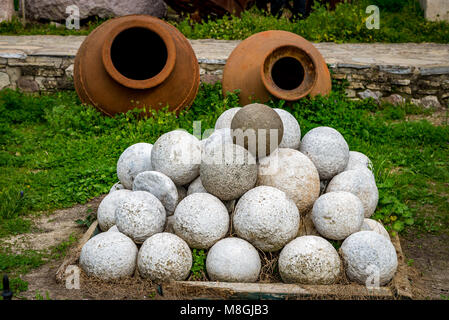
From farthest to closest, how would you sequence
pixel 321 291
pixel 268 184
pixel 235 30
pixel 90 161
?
pixel 235 30 < pixel 90 161 < pixel 268 184 < pixel 321 291

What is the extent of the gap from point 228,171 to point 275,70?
131 inches

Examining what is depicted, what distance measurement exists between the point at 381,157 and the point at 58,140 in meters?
3.80

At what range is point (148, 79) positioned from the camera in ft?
20.9

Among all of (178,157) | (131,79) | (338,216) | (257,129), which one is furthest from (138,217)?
(131,79)

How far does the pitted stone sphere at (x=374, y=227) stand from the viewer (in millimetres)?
4092

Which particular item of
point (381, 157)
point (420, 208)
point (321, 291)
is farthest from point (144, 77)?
point (321, 291)

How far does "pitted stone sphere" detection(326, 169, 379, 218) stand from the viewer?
168 inches

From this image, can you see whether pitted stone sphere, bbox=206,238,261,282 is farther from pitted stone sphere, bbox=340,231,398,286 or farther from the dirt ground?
pitted stone sphere, bbox=340,231,398,286

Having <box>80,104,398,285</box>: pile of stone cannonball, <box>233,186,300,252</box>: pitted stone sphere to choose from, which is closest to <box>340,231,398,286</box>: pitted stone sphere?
<box>80,104,398,285</box>: pile of stone cannonball

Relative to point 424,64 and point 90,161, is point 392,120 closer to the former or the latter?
point 424,64

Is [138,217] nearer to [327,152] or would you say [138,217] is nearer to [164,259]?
[164,259]

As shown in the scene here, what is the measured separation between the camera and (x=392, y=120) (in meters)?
7.34

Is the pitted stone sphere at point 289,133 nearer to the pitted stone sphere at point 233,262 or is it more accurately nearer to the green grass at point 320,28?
the pitted stone sphere at point 233,262

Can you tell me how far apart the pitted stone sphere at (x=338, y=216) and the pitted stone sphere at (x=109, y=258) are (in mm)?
1390
